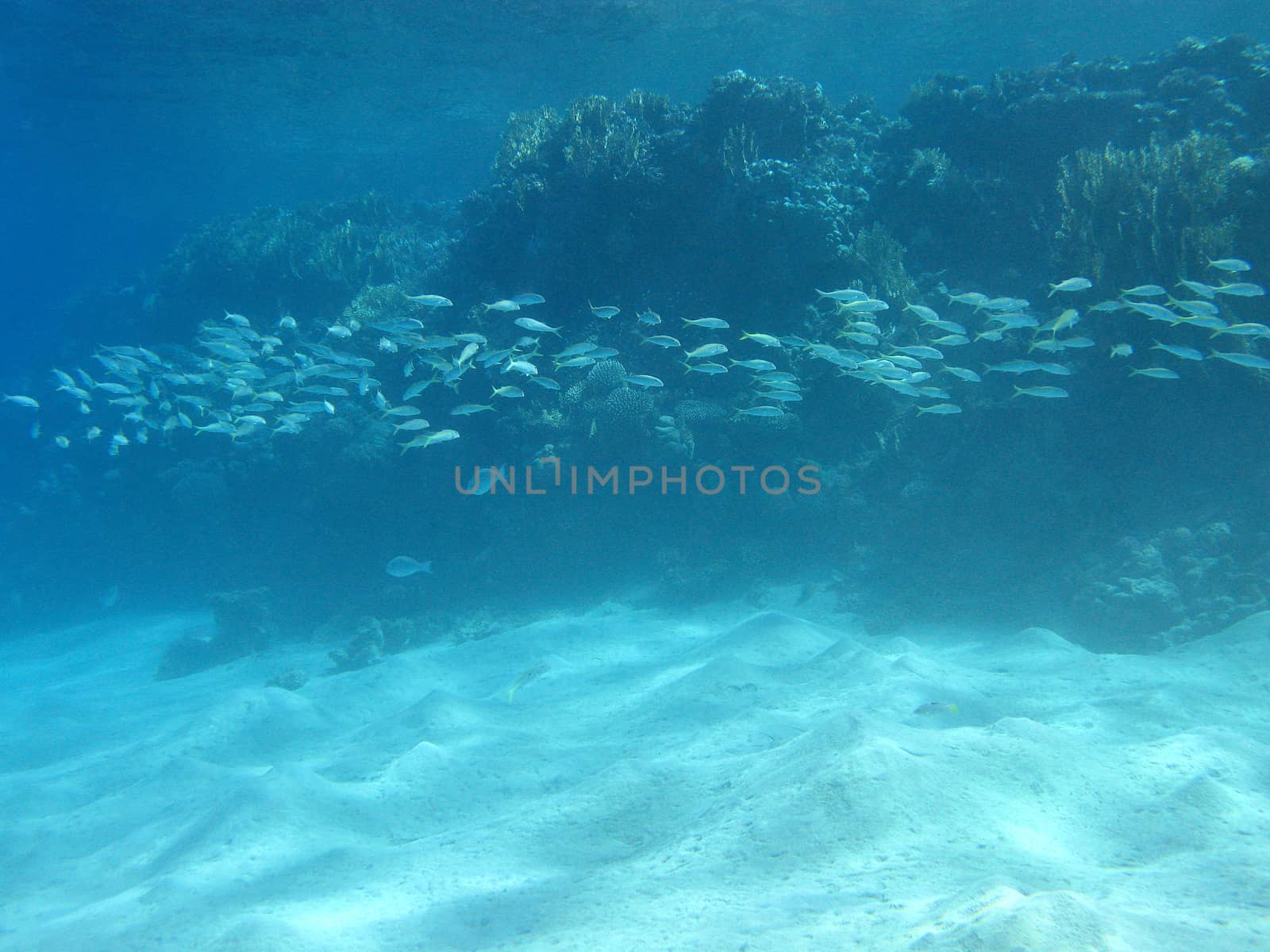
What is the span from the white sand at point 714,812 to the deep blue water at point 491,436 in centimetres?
225

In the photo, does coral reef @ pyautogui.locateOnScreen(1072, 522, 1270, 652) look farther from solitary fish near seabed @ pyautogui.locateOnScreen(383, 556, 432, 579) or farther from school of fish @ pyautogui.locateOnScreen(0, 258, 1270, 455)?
solitary fish near seabed @ pyautogui.locateOnScreen(383, 556, 432, 579)

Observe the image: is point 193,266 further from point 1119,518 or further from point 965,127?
point 1119,518

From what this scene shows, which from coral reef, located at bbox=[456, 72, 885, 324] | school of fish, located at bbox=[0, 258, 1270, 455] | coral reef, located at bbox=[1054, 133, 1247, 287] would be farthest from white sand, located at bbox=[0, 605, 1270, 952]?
coral reef, located at bbox=[456, 72, 885, 324]

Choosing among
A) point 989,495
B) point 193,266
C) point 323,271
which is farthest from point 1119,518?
point 193,266

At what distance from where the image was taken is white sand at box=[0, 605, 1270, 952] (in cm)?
277

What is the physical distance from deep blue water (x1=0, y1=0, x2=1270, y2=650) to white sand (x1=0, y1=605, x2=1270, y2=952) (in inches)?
88.7

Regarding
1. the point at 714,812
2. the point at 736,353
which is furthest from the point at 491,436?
the point at 714,812

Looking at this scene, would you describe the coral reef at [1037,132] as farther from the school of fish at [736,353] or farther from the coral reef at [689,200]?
the school of fish at [736,353]

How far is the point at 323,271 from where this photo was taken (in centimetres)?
1797

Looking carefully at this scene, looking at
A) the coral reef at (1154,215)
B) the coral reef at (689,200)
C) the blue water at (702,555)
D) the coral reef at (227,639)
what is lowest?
the coral reef at (227,639)

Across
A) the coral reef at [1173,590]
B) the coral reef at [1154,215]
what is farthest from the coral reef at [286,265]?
the coral reef at [1173,590]

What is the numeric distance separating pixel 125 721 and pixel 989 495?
13.6 metres

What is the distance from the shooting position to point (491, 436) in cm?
1141

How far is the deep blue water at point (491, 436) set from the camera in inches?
326
